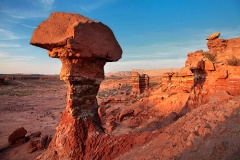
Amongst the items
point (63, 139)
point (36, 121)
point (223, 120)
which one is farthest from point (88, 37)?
point (36, 121)

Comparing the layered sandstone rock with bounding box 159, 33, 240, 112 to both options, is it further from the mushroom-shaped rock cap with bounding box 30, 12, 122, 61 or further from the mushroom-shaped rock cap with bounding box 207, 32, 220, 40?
the mushroom-shaped rock cap with bounding box 30, 12, 122, 61

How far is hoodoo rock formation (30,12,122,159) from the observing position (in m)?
5.35

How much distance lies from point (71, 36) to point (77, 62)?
89cm

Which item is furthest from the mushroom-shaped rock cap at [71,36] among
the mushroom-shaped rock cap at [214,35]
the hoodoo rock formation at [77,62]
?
the mushroom-shaped rock cap at [214,35]

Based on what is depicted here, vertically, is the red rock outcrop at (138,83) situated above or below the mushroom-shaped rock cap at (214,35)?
below

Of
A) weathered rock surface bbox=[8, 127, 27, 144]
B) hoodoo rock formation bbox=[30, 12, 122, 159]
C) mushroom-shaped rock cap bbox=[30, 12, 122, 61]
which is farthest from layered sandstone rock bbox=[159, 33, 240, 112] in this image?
weathered rock surface bbox=[8, 127, 27, 144]

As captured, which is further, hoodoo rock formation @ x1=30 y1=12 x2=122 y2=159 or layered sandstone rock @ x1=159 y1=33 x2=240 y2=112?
layered sandstone rock @ x1=159 y1=33 x2=240 y2=112

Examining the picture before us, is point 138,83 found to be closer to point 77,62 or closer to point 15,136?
point 15,136

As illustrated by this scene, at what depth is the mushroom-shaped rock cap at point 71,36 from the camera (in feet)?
17.1

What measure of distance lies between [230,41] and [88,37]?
728 inches

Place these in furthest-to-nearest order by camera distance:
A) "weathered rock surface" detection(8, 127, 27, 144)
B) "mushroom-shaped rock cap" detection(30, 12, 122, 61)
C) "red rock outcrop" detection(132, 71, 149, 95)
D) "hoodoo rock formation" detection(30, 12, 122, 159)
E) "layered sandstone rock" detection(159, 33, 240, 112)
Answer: "red rock outcrop" detection(132, 71, 149, 95), "layered sandstone rock" detection(159, 33, 240, 112), "weathered rock surface" detection(8, 127, 27, 144), "hoodoo rock formation" detection(30, 12, 122, 159), "mushroom-shaped rock cap" detection(30, 12, 122, 61)

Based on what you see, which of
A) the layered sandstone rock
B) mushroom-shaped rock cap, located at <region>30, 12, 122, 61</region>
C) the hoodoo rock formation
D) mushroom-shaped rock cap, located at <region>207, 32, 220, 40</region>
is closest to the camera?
mushroom-shaped rock cap, located at <region>30, 12, 122, 61</region>

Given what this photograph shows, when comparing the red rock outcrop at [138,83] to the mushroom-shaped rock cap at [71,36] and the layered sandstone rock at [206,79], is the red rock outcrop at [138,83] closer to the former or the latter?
the layered sandstone rock at [206,79]

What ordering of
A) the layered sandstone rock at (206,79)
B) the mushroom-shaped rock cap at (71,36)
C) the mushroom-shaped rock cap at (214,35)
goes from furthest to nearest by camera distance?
the mushroom-shaped rock cap at (214,35) → the layered sandstone rock at (206,79) → the mushroom-shaped rock cap at (71,36)
